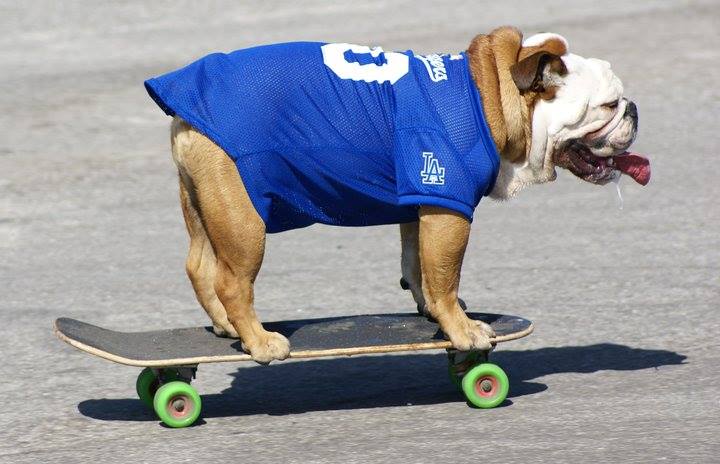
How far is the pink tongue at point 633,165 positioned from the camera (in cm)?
639

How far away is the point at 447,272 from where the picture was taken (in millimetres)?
6020

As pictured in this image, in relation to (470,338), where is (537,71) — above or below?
above

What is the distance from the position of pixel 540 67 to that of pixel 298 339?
161 centimetres

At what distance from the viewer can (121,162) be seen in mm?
10984

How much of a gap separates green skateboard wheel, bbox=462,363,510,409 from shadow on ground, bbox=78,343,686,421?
23cm

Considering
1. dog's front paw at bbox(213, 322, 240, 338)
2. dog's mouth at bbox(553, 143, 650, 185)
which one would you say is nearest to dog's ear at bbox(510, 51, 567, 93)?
dog's mouth at bbox(553, 143, 650, 185)

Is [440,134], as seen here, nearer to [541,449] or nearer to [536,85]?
[536,85]

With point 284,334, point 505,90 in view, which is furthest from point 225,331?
point 505,90

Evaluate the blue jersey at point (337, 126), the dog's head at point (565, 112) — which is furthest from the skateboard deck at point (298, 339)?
the dog's head at point (565, 112)

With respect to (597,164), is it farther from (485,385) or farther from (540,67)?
(485,385)

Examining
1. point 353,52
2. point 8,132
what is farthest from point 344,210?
point 8,132

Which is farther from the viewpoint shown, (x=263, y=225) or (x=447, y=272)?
(x=447, y=272)

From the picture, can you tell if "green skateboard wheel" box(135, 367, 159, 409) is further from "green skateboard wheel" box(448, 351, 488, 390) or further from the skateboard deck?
"green skateboard wheel" box(448, 351, 488, 390)

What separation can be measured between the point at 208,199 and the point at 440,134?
39.9 inches
